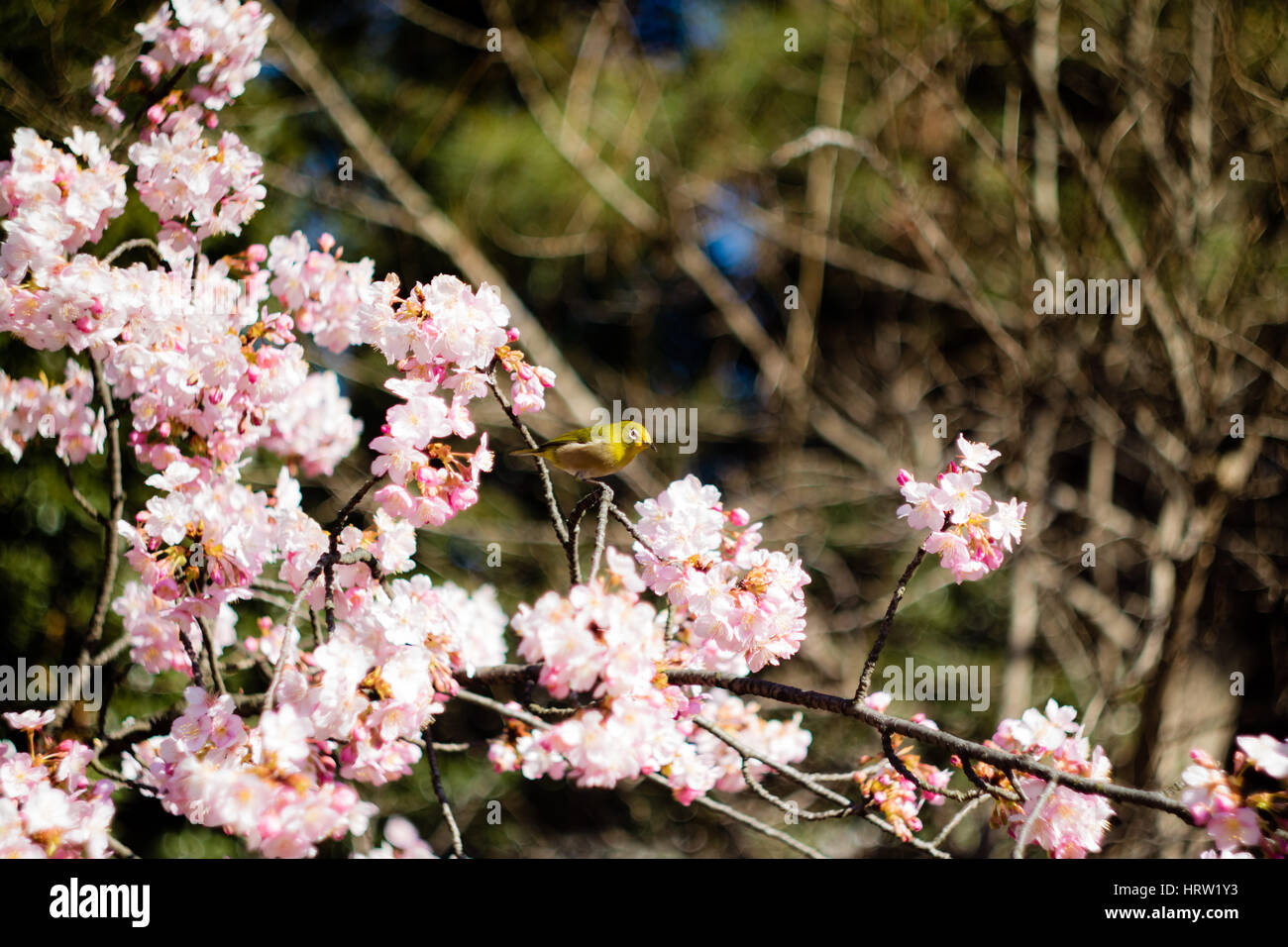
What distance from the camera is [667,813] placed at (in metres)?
3.96

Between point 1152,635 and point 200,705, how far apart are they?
7.42 ft

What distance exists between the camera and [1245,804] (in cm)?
83

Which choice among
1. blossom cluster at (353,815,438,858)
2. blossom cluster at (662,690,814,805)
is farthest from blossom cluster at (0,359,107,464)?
blossom cluster at (662,690,814,805)

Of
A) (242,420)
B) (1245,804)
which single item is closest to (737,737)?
(1245,804)

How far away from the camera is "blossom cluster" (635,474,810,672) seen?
3.27 feet

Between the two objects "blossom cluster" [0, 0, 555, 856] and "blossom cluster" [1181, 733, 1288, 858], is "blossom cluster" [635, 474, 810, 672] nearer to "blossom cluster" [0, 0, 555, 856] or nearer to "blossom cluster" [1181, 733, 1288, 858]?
"blossom cluster" [0, 0, 555, 856]

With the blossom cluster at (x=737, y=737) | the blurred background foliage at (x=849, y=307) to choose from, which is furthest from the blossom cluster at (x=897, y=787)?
the blurred background foliage at (x=849, y=307)

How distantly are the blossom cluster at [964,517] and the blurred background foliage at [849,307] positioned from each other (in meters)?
1.04

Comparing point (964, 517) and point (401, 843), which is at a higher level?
point (964, 517)

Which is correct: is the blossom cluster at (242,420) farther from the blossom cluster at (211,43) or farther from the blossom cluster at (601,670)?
the blossom cluster at (601,670)

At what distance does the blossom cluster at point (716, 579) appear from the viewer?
996 millimetres

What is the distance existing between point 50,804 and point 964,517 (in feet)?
3.37

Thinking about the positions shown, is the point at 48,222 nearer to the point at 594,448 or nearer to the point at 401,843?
the point at 594,448

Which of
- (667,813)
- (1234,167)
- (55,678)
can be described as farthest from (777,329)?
(55,678)
